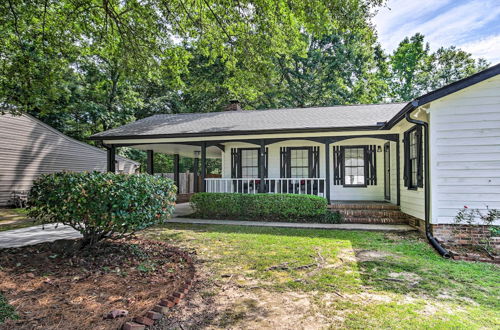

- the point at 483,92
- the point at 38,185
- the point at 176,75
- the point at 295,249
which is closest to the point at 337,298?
the point at 295,249

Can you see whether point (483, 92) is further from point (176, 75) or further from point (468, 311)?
point (176, 75)

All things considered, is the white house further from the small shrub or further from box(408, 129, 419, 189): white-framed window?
the small shrub

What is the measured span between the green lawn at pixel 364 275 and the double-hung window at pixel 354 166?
395cm

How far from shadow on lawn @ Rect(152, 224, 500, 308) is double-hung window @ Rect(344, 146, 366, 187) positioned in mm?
4118

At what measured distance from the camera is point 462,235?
563cm

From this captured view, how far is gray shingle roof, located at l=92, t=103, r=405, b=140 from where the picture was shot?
29.5ft

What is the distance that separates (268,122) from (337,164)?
3.04 m

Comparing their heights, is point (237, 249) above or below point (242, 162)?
below

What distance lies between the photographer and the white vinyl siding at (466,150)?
18.3 feet

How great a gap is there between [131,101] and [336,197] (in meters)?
16.6

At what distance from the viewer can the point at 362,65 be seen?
20.2m

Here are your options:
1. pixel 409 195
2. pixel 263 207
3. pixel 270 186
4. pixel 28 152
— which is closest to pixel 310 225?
pixel 263 207

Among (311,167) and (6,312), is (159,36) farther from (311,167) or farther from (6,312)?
(6,312)

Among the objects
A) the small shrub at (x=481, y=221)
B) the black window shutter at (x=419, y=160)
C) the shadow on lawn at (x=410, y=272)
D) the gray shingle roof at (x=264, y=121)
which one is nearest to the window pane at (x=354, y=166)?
the gray shingle roof at (x=264, y=121)
